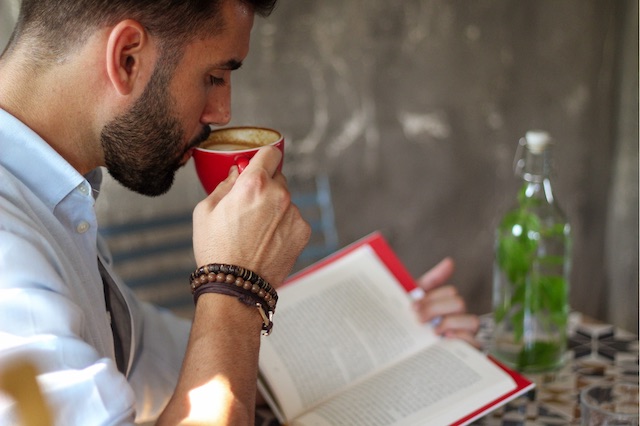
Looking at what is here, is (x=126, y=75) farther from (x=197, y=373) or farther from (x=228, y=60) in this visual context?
(x=197, y=373)

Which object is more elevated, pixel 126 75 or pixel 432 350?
pixel 126 75

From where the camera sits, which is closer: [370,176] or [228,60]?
[228,60]

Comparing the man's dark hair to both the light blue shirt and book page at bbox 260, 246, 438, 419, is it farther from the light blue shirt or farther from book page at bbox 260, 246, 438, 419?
book page at bbox 260, 246, 438, 419


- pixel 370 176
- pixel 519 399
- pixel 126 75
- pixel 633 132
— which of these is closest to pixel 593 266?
pixel 633 132

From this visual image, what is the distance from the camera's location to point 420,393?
3.25ft

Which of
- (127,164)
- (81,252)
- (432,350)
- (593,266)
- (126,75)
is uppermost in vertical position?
(126,75)

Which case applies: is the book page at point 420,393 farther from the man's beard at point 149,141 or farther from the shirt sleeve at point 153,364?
the man's beard at point 149,141

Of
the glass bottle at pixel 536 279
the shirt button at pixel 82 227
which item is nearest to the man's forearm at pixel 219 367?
the shirt button at pixel 82 227

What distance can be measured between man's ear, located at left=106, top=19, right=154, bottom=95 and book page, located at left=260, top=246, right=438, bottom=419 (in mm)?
443

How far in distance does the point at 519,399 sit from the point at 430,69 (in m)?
1.45

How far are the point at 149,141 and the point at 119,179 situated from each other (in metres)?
0.08

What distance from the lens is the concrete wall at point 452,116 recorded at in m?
2.18

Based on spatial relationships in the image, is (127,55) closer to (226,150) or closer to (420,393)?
(226,150)

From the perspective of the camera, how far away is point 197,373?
2.53 feet
